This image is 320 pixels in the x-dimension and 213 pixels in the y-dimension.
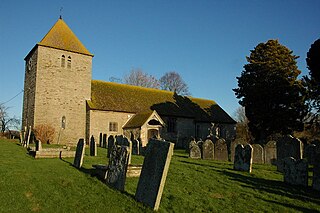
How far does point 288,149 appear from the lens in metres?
13.1

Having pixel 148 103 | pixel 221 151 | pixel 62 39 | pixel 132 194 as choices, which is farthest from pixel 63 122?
pixel 132 194

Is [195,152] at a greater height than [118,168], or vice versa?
[118,168]

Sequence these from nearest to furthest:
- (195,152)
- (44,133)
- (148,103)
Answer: (195,152), (44,133), (148,103)

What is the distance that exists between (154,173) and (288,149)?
9.29 metres

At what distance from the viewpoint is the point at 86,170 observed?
383 inches

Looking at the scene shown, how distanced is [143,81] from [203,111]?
51.2 feet

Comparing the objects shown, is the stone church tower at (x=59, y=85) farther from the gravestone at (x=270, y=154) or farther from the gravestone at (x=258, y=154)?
the gravestone at (x=270, y=154)

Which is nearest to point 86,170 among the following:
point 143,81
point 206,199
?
point 206,199

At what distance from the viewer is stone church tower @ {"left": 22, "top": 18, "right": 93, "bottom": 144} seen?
26906 mm

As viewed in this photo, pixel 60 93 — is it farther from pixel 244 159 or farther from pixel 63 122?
pixel 244 159

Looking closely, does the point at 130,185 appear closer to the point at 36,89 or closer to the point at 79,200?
the point at 79,200

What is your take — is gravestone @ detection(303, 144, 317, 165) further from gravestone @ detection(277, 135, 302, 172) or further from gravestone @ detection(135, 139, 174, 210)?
gravestone @ detection(135, 139, 174, 210)

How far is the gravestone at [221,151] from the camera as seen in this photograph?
15.7 meters

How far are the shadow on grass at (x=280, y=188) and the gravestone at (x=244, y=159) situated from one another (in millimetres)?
1380
